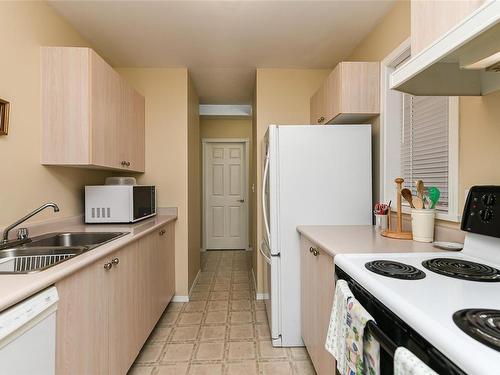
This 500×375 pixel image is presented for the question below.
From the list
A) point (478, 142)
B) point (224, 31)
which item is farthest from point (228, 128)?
point (478, 142)

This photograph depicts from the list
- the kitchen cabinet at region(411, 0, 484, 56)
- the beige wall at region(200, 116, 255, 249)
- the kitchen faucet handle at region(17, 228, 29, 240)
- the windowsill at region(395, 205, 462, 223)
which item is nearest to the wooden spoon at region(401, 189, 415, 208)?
the windowsill at region(395, 205, 462, 223)

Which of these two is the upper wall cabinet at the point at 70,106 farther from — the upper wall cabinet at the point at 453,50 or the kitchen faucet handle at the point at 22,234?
the upper wall cabinet at the point at 453,50

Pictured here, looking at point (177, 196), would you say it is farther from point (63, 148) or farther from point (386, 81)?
point (386, 81)

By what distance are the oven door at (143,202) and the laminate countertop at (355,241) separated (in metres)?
1.34

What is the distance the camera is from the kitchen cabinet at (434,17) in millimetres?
894

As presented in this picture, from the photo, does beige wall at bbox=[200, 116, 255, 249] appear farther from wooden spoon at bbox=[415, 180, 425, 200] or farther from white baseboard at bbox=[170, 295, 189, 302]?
wooden spoon at bbox=[415, 180, 425, 200]

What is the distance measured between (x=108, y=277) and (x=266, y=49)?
88.6 inches

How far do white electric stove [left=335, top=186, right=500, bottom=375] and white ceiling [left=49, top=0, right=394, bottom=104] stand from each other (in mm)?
1631

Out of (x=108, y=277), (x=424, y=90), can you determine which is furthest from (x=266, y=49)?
(x=108, y=277)

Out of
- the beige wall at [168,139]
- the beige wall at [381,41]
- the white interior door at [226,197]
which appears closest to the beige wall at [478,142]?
the beige wall at [381,41]

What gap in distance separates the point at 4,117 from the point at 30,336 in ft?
4.24

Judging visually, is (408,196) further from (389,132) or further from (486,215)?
(389,132)

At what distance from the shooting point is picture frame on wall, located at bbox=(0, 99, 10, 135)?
1.54 m

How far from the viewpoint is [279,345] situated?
2.05 meters
